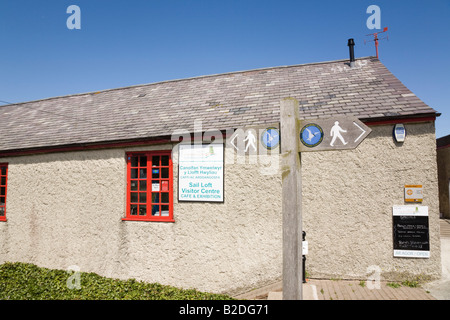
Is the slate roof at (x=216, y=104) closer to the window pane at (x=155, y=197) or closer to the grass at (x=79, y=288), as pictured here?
the window pane at (x=155, y=197)

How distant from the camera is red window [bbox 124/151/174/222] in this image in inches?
281

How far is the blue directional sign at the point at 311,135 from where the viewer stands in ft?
10.5

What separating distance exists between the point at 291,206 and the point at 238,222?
336cm

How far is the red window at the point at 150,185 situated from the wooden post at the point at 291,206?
4.27 meters

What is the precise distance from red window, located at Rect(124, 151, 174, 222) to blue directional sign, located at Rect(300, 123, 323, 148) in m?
4.40

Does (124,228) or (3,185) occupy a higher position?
(3,185)

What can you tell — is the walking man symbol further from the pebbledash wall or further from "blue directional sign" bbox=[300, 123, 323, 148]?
the pebbledash wall

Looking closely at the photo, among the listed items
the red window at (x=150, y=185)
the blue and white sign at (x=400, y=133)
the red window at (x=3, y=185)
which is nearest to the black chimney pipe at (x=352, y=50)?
the blue and white sign at (x=400, y=133)

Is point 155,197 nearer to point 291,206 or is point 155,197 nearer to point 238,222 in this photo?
point 238,222

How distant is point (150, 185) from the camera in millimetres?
7262

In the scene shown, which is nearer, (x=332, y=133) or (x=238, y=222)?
(x=332, y=133)

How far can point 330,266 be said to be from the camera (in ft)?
19.5

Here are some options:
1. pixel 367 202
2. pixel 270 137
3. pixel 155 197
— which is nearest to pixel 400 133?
pixel 367 202
